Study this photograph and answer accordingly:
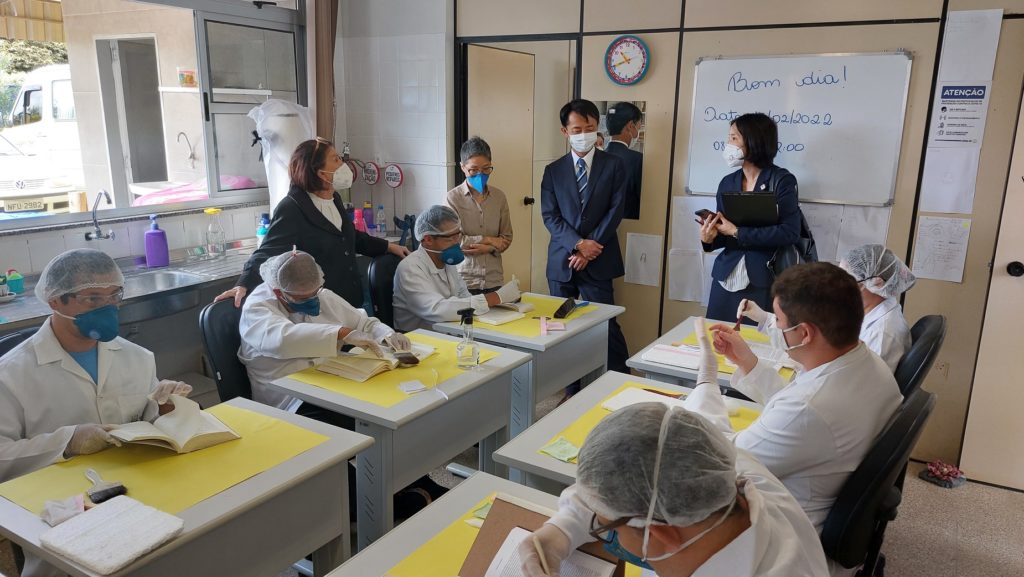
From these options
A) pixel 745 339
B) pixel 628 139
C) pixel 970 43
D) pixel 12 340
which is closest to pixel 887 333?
pixel 745 339

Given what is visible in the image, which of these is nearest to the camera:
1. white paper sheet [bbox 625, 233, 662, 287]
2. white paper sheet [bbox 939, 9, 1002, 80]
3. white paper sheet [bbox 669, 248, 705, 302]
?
white paper sheet [bbox 939, 9, 1002, 80]

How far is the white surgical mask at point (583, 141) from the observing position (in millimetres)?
3820

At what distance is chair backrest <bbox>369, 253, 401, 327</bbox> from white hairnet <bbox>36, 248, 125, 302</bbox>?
143 centimetres

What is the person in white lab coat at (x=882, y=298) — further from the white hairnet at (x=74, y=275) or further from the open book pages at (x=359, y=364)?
the white hairnet at (x=74, y=275)

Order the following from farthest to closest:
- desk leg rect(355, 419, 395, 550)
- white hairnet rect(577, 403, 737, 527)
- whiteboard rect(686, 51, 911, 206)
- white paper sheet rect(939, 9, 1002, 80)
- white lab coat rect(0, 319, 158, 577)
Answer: whiteboard rect(686, 51, 911, 206) < white paper sheet rect(939, 9, 1002, 80) < desk leg rect(355, 419, 395, 550) < white lab coat rect(0, 319, 158, 577) < white hairnet rect(577, 403, 737, 527)

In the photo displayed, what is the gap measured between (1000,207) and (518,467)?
9.44 feet

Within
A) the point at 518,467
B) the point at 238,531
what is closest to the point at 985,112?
the point at 518,467

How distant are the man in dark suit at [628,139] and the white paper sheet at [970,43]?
62.0 inches

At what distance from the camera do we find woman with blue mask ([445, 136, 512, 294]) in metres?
3.81

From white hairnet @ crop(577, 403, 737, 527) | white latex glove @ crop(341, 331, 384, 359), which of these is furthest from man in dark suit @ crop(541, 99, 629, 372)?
white hairnet @ crop(577, 403, 737, 527)

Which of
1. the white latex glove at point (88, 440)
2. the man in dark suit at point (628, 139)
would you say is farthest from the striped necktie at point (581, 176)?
the white latex glove at point (88, 440)

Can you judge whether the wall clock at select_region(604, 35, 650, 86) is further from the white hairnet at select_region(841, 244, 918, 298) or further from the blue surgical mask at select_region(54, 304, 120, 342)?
the blue surgical mask at select_region(54, 304, 120, 342)

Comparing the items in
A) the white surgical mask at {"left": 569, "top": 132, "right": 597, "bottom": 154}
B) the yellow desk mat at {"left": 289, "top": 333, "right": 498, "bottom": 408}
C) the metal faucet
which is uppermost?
the white surgical mask at {"left": 569, "top": 132, "right": 597, "bottom": 154}

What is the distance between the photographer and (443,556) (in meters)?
1.47
